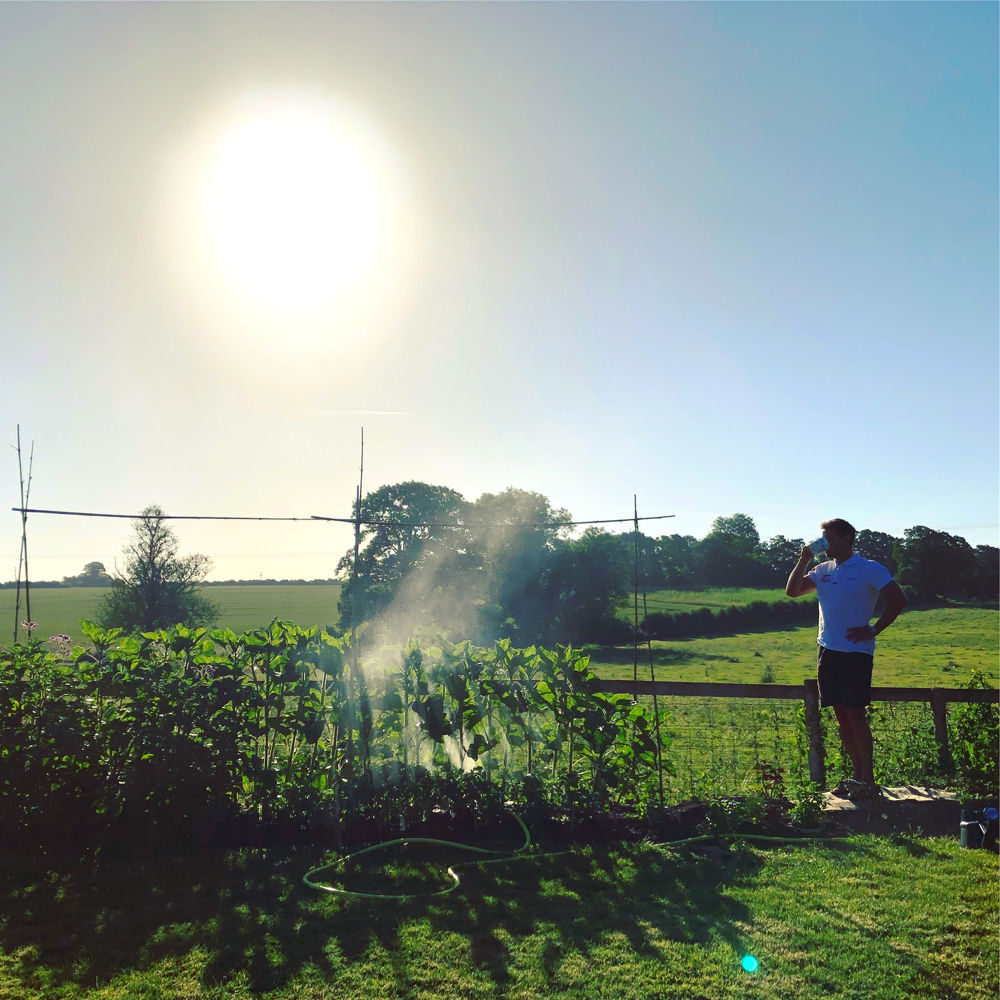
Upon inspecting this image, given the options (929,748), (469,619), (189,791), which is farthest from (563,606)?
(189,791)

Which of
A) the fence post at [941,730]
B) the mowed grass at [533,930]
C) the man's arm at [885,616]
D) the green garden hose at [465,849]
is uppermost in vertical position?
the man's arm at [885,616]

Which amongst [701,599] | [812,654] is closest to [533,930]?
[812,654]

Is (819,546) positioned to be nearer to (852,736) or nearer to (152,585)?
(852,736)

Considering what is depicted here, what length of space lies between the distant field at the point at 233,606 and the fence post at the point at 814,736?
2847cm

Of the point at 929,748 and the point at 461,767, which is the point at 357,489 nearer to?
the point at 461,767

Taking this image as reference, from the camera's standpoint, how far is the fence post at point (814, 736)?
5.87 m

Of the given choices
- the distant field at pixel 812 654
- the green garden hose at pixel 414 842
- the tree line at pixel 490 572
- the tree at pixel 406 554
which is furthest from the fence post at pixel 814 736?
the tree at pixel 406 554

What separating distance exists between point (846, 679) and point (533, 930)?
293cm

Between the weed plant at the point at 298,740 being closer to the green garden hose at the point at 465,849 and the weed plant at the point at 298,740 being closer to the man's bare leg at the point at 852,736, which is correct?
the green garden hose at the point at 465,849

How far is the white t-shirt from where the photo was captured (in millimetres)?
5227

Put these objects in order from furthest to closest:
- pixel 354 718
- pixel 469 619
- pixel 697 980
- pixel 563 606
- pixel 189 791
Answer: pixel 563 606
pixel 469 619
pixel 354 718
pixel 189 791
pixel 697 980

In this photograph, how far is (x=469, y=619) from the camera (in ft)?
96.1

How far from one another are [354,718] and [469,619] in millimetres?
24585

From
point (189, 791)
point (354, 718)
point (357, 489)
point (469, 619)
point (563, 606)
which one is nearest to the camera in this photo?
point (189, 791)
